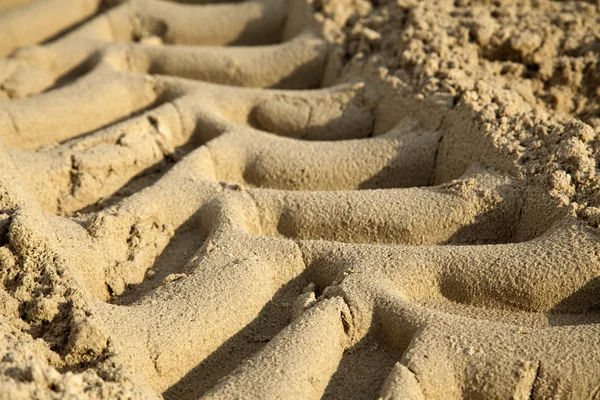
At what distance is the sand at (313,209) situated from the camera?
4.06ft

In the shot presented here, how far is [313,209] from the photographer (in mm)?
1643

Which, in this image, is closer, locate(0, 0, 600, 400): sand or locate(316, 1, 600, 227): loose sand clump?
locate(0, 0, 600, 400): sand

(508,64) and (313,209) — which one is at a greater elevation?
(508,64)

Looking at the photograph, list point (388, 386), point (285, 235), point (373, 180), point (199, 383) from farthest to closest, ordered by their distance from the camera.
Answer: point (373, 180), point (285, 235), point (199, 383), point (388, 386)

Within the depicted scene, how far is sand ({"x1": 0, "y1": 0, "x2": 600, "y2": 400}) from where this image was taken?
1.24m

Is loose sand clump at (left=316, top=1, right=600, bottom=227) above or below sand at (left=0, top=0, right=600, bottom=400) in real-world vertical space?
above

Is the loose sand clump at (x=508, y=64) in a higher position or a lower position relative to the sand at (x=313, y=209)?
higher

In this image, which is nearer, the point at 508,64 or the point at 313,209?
the point at 313,209

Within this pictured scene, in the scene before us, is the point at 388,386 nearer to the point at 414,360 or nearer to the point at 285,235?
the point at 414,360

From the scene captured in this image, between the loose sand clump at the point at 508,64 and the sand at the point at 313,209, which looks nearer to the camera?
the sand at the point at 313,209

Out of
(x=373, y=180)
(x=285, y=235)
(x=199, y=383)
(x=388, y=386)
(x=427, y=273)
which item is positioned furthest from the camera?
(x=373, y=180)

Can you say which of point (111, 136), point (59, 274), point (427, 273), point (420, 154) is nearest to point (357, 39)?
point (420, 154)

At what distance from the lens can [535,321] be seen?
4.51 feet

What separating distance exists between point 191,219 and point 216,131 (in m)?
0.39
